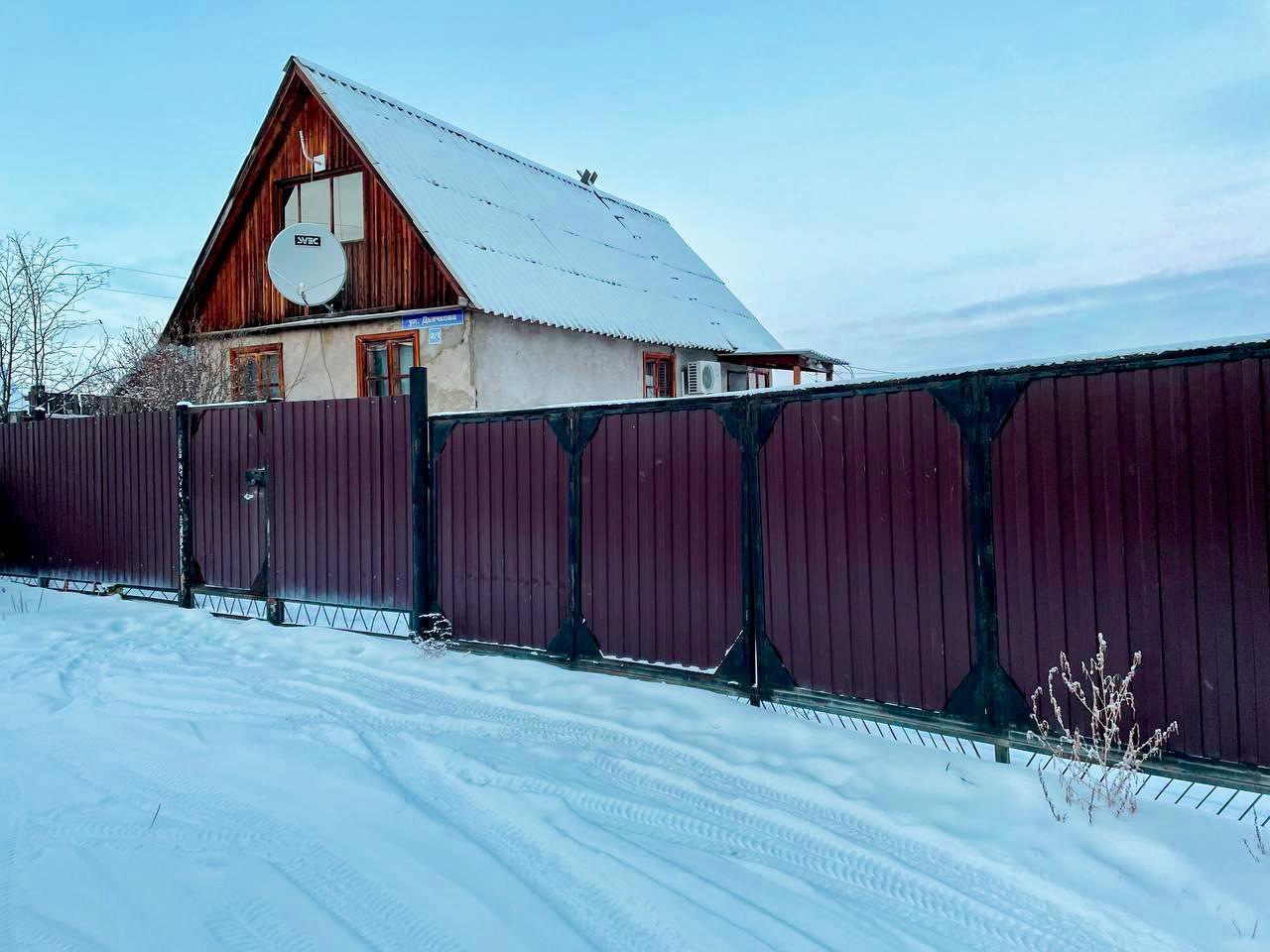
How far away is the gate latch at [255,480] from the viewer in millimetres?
7214

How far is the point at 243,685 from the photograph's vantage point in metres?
5.15

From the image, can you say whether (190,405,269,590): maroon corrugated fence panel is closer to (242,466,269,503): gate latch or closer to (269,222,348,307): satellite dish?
(242,466,269,503): gate latch

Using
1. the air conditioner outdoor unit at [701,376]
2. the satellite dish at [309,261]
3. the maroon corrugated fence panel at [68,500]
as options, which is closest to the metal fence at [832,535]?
the maroon corrugated fence panel at [68,500]

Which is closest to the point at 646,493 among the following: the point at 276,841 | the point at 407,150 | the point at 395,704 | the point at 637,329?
the point at 395,704

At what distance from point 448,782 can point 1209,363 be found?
150 inches

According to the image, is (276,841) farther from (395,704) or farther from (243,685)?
(243,685)

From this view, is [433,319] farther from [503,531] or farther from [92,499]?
[503,531]

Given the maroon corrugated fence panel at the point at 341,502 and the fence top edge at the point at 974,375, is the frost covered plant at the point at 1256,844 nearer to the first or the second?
the fence top edge at the point at 974,375

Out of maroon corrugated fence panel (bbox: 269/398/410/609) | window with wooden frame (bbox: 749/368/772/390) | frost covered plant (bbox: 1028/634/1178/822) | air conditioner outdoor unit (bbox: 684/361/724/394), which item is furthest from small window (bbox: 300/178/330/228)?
frost covered plant (bbox: 1028/634/1178/822)

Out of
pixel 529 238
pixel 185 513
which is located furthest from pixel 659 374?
pixel 185 513

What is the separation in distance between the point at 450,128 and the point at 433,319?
6.10 meters

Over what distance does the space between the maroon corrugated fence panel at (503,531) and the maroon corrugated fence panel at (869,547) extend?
1.70 meters

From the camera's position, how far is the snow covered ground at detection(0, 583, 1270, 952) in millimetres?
2486

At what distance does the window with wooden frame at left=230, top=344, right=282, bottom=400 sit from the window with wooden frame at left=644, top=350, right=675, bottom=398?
20.1 feet
